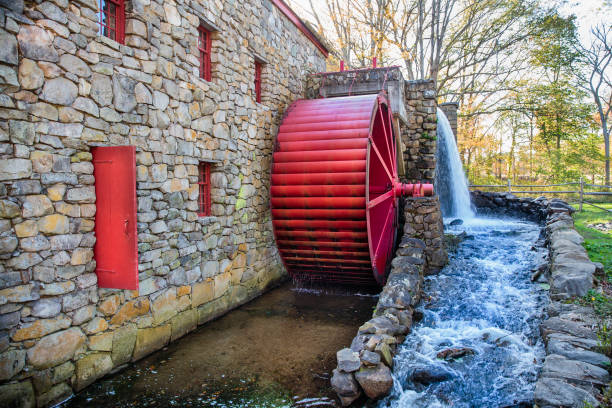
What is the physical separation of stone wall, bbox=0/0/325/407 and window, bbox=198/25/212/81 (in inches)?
3.3

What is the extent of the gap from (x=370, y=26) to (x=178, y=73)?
11.1m

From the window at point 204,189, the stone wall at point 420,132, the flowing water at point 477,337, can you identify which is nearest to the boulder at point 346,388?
the flowing water at point 477,337

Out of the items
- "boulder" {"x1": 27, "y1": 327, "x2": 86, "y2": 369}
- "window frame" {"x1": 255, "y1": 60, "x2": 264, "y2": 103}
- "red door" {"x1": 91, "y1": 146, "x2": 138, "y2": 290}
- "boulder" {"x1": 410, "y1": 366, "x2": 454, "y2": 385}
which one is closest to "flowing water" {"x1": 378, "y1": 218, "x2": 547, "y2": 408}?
"boulder" {"x1": 410, "y1": 366, "x2": 454, "y2": 385}

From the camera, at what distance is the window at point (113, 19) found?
317cm

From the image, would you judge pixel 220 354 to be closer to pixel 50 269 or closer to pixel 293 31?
pixel 50 269

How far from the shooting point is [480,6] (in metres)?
12.7

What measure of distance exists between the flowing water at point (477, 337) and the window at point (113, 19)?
3.73 m

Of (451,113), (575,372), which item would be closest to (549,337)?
(575,372)

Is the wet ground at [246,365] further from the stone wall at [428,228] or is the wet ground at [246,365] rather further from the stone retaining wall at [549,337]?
the stone wall at [428,228]

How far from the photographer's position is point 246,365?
3441 millimetres

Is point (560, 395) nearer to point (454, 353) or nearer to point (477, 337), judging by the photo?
point (454, 353)

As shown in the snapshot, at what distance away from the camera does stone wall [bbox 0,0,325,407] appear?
8.23 ft

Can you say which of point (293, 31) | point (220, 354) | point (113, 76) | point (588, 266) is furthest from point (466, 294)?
point (293, 31)

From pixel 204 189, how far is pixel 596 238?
6.30 meters
